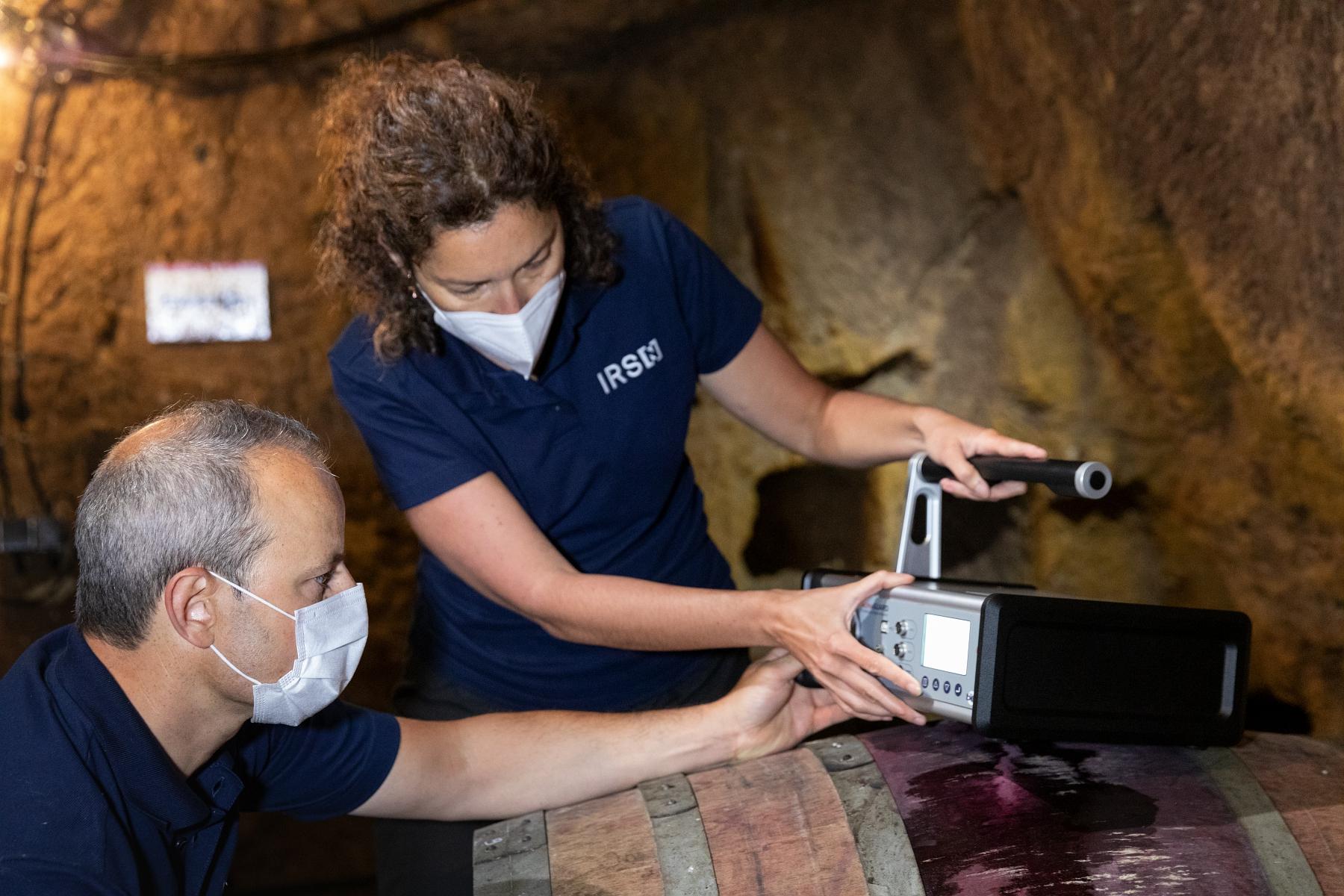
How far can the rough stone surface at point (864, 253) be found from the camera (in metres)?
2.45

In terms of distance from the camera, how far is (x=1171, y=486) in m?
2.95

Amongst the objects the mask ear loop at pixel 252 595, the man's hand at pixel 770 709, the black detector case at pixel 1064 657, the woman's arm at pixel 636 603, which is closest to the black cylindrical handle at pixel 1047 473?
the black detector case at pixel 1064 657

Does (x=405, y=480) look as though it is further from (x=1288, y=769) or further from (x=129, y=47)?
(x=129, y=47)

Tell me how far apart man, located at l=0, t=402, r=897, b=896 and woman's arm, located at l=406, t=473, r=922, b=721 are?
33 cm

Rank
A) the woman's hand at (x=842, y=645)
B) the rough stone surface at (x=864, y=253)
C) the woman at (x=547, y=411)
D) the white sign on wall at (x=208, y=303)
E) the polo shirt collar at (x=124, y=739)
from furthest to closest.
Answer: the white sign on wall at (x=208, y=303)
the rough stone surface at (x=864, y=253)
the woman at (x=547, y=411)
the woman's hand at (x=842, y=645)
the polo shirt collar at (x=124, y=739)

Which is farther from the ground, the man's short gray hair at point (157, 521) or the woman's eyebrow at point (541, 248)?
the woman's eyebrow at point (541, 248)

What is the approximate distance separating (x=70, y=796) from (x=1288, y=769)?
1.43 m

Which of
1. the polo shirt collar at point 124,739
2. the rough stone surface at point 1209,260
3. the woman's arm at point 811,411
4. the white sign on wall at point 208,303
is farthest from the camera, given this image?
the white sign on wall at point 208,303

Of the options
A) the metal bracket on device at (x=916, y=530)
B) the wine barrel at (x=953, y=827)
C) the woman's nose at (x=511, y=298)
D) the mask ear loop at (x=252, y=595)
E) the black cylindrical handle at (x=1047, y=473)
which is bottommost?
the wine barrel at (x=953, y=827)

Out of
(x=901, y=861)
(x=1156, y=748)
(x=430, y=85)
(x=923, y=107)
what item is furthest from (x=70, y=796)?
(x=923, y=107)

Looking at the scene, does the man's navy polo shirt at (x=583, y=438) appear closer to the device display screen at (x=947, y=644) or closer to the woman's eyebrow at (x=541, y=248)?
the woman's eyebrow at (x=541, y=248)

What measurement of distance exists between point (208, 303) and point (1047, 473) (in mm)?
3152

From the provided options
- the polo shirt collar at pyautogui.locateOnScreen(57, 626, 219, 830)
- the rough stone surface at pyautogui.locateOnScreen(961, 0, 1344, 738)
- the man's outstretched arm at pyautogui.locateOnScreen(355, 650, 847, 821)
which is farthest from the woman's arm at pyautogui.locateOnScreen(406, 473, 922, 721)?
the rough stone surface at pyautogui.locateOnScreen(961, 0, 1344, 738)

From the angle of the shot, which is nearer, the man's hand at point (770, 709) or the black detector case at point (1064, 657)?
the black detector case at point (1064, 657)
